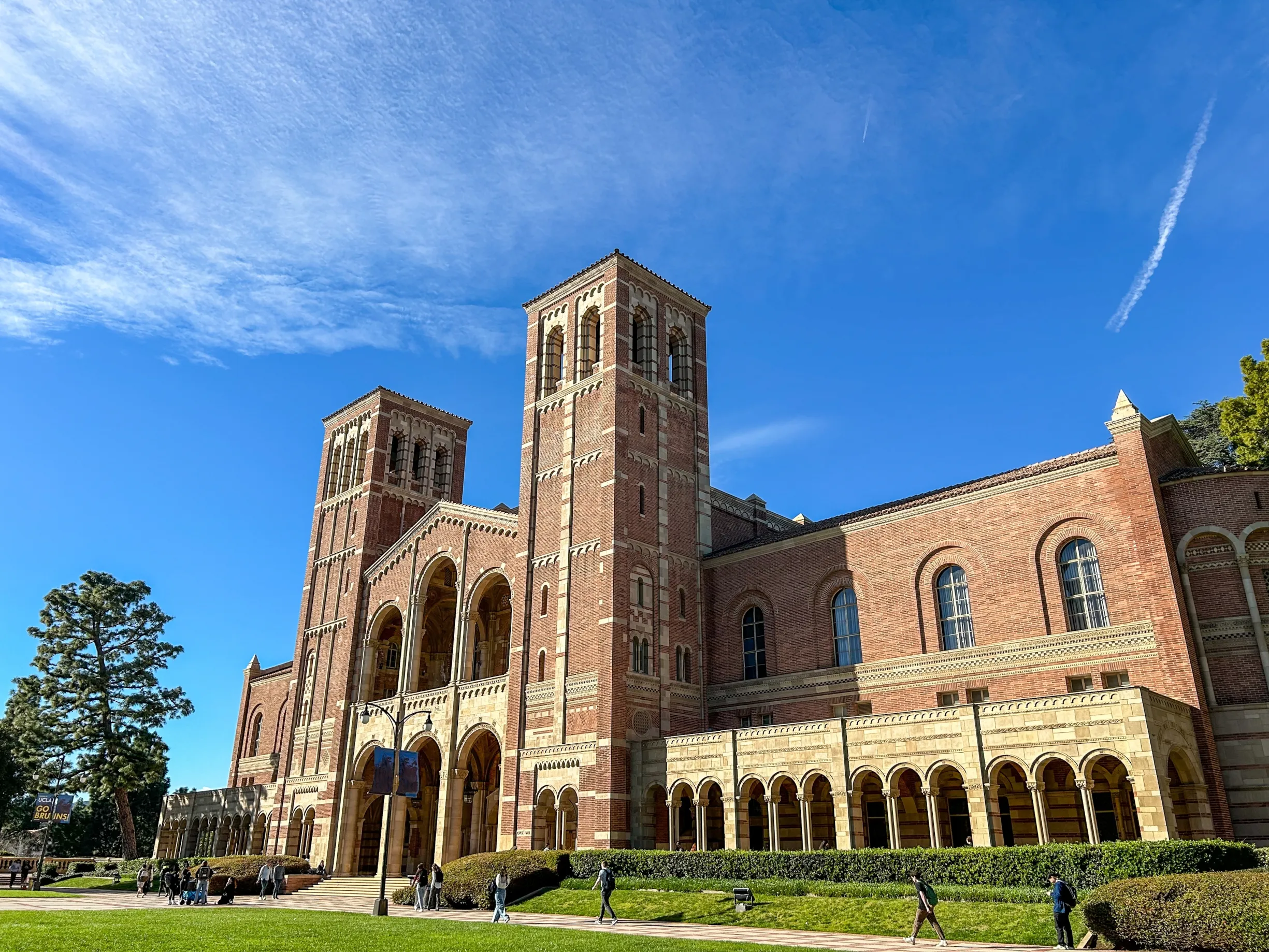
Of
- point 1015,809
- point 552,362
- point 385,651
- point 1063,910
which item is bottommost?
point 1063,910

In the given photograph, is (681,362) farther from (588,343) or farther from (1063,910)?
(1063,910)

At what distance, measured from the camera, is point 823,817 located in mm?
35125

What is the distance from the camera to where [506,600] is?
49.9 m

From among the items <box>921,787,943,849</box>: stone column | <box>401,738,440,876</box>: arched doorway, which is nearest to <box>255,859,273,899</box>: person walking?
<box>401,738,440,876</box>: arched doorway

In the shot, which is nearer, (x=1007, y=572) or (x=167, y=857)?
(x=1007, y=572)

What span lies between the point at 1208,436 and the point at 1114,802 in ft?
109

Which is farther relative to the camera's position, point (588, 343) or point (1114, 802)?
point (588, 343)

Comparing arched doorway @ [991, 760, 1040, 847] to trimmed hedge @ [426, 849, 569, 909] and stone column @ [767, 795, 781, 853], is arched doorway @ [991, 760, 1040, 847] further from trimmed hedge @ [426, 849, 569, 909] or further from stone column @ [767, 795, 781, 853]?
trimmed hedge @ [426, 849, 569, 909]

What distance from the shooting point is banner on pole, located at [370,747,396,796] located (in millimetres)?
30109

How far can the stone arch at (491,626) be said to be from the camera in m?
45.5

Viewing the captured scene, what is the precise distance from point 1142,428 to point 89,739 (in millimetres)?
55042

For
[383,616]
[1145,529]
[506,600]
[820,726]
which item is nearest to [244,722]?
[383,616]

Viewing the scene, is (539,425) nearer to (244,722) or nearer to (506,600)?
(506,600)

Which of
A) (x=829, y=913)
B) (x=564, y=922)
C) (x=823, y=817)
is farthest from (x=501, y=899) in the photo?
(x=823, y=817)
